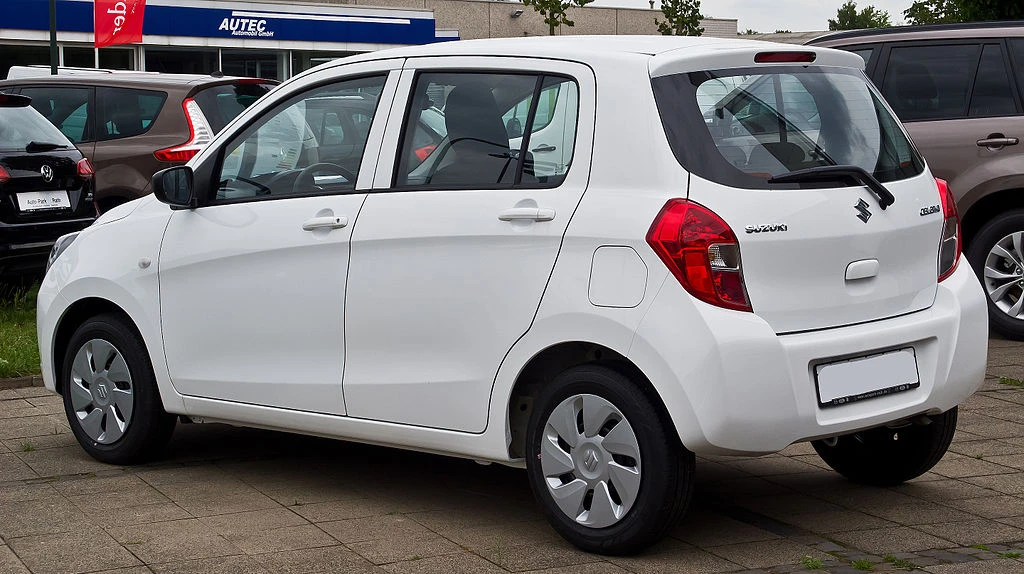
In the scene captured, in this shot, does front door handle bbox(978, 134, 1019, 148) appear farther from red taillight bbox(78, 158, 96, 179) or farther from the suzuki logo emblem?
red taillight bbox(78, 158, 96, 179)

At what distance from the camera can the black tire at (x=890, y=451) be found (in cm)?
571

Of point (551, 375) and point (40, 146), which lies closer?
point (551, 375)

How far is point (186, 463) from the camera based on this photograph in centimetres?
656

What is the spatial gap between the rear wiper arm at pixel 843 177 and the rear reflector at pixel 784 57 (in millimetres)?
463

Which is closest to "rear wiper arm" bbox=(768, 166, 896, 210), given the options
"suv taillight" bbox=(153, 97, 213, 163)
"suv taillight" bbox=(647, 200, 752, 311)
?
"suv taillight" bbox=(647, 200, 752, 311)

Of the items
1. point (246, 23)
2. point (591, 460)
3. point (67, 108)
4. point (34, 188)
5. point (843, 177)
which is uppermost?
point (246, 23)

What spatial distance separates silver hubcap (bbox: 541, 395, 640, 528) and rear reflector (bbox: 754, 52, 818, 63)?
133cm

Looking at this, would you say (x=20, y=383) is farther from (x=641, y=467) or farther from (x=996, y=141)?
(x=996, y=141)

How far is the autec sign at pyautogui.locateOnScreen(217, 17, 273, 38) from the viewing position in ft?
125

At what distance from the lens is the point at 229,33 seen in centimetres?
3831

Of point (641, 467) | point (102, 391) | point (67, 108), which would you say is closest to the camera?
point (641, 467)

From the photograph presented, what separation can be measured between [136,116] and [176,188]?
268 inches

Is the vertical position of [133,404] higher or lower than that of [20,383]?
higher

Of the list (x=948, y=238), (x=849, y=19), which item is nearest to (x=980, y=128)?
(x=948, y=238)
